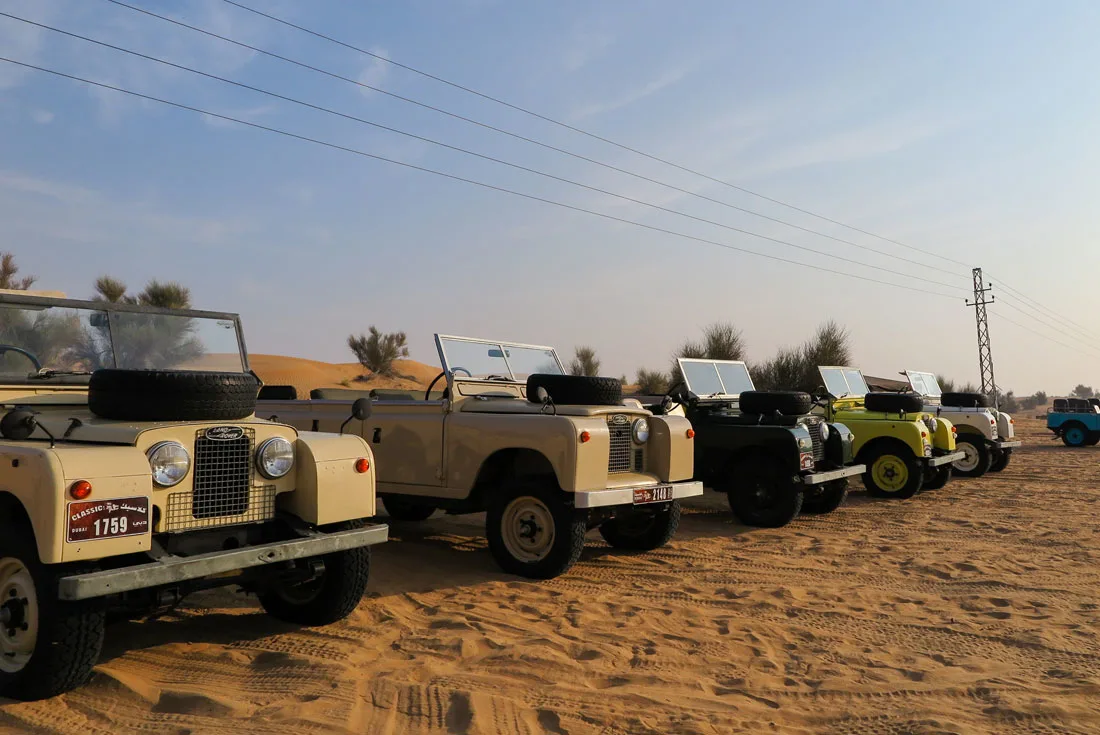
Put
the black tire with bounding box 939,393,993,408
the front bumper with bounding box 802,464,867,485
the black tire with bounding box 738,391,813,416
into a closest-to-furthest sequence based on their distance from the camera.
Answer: the front bumper with bounding box 802,464,867,485, the black tire with bounding box 738,391,813,416, the black tire with bounding box 939,393,993,408

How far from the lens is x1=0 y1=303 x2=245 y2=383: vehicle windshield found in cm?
539

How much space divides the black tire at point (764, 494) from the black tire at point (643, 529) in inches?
72.0

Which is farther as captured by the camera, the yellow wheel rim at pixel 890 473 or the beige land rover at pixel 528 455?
the yellow wheel rim at pixel 890 473

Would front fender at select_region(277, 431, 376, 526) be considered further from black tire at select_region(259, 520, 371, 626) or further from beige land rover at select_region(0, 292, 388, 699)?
black tire at select_region(259, 520, 371, 626)

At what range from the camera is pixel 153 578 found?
3.85 meters

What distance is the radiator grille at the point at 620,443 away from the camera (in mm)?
7062

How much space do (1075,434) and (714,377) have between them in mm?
17696

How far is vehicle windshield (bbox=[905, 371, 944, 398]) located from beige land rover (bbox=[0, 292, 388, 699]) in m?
13.6

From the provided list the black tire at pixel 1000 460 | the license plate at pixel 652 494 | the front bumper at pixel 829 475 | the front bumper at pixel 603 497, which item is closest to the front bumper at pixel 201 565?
the front bumper at pixel 603 497

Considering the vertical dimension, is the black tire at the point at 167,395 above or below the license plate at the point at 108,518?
above

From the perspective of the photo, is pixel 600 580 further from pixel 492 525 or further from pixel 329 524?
pixel 329 524

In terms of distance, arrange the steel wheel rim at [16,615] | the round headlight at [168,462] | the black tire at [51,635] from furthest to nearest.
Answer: the round headlight at [168,462], the steel wheel rim at [16,615], the black tire at [51,635]

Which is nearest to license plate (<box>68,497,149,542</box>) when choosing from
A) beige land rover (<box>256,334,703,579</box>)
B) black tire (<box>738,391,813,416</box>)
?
beige land rover (<box>256,334,703,579</box>)

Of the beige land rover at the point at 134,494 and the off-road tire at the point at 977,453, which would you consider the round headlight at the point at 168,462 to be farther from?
the off-road tire at the point at 977,453
